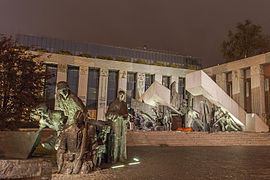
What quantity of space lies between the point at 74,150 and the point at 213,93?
11.8m

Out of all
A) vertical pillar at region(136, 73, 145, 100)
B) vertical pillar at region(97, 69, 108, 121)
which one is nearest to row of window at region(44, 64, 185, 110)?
vertical pillar at region(136, 73, 145, 100)

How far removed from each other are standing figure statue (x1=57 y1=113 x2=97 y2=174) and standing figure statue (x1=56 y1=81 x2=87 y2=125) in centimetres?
25

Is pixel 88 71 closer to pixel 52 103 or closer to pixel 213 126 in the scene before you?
pixel 52 103

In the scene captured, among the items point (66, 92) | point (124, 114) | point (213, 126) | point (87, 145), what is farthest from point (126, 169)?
point (213, 126)

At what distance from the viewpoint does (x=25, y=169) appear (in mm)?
3291

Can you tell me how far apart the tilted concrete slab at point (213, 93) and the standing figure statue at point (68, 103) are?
1002 cm

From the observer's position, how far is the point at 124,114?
6184mm

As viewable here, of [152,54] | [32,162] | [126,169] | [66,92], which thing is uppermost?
[152,54]

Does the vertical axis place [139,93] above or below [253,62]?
below

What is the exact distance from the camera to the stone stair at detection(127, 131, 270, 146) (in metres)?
12.5

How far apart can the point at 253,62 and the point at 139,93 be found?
11.9 m

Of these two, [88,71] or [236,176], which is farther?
[88,71]

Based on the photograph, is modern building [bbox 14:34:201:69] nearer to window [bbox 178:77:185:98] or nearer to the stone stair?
window [bbox 178:77:185:98]

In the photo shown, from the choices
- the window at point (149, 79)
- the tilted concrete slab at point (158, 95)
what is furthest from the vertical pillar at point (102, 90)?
the tilted concrete slab at point (158, 95)
